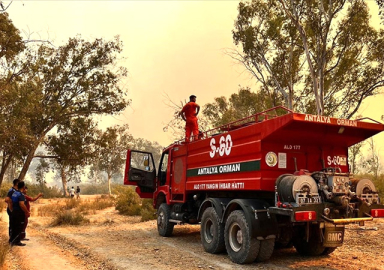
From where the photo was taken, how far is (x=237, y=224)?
7.32m

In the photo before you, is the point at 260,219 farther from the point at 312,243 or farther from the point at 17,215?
the point at 17,215

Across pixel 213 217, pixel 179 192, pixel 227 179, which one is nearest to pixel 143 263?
pixel 213 217

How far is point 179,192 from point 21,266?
457 cm

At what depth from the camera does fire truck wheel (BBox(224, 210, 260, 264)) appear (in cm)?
692

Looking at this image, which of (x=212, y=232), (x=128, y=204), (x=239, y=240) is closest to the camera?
(x=239, y=240)

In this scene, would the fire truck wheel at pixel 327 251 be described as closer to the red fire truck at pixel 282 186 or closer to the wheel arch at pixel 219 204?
the red fire truck at pixel 282 186

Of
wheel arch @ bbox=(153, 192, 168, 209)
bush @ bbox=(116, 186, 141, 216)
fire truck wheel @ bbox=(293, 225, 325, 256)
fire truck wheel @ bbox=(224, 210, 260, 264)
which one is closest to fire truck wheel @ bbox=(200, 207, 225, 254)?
fire truck wheel @ bbox=(224, 210, 260, 264)

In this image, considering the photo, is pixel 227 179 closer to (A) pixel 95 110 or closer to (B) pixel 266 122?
(B) pixel 266 122

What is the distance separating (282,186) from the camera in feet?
21.5

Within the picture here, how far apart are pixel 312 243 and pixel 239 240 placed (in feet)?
5.52

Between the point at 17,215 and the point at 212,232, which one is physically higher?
the point at 17,215

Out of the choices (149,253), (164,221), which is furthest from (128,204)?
(149,253)

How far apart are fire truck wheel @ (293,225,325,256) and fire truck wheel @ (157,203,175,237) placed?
416 cm

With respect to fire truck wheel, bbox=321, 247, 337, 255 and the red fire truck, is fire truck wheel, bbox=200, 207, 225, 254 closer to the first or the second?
the red fire truck
